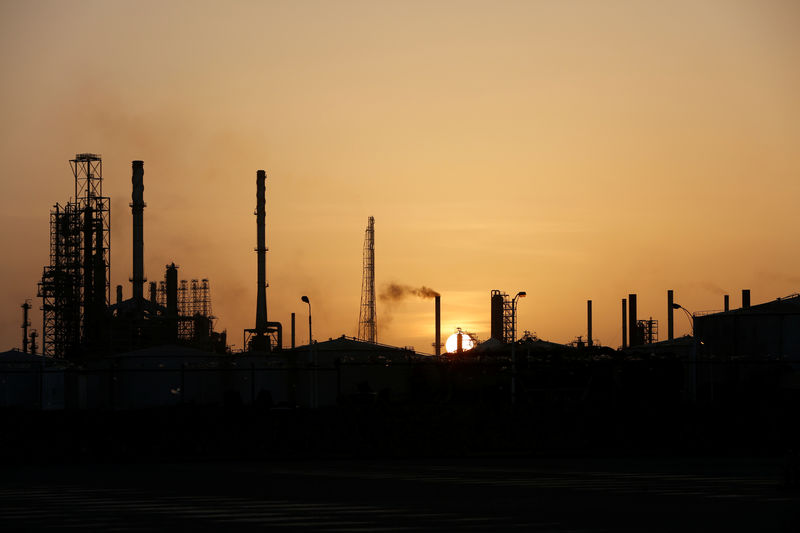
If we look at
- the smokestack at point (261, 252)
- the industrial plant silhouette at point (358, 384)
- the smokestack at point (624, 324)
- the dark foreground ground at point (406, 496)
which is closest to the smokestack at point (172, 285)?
the industrial plant silhouette at point (358, 384)

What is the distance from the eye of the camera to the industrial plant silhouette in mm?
34062

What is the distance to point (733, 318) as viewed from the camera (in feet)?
224

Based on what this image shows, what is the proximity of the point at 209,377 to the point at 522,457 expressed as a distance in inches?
1538

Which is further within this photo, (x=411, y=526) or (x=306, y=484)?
(x=306, y=484)

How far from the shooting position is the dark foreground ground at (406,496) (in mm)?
16438

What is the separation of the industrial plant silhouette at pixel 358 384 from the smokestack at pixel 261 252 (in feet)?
0.42

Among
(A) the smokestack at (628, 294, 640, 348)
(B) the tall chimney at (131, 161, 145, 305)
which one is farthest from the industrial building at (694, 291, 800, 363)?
(B) the tall chimney at (131, 161, 145, 305)

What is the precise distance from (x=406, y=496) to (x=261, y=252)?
73105mm

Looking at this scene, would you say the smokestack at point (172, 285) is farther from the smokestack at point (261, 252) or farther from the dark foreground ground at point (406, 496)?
the dark foreground ground at point (406, 496)

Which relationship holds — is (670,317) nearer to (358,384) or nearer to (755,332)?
(755,332)

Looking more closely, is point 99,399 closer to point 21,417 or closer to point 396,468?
point 21,417

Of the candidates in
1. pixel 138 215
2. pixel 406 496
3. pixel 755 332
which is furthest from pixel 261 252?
pixel 406 496

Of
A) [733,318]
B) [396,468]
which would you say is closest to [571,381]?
[733,318]

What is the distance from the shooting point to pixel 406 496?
20.3 metres
